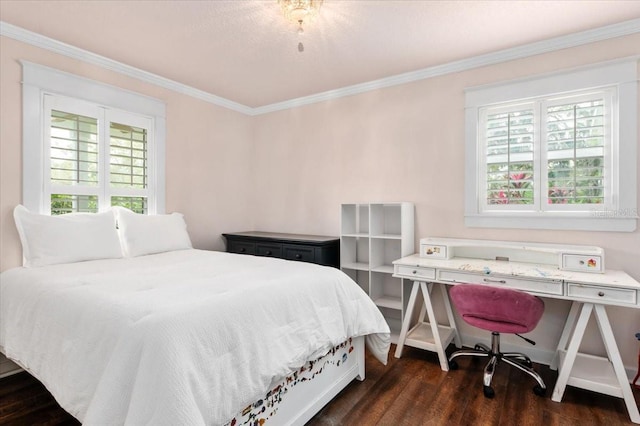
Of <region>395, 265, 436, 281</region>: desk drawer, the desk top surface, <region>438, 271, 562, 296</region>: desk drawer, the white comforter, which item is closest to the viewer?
the white comforter

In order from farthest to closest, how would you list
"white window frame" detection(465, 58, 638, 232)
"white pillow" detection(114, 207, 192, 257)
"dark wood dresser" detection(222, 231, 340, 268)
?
"dark wood dresser" detection(222, 231, 340, 268)
"white pillow" detection(114, 207, 192, 257)
"white window frame" detection(465, 58, 638, 232)

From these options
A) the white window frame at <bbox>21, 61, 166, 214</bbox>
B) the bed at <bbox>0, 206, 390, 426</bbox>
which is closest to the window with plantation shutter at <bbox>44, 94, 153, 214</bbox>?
the white window frame at <bbox>21, 61, 166, 214</bbox>

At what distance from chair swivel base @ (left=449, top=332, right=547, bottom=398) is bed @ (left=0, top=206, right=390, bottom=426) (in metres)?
0.68

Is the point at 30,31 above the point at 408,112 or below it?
above

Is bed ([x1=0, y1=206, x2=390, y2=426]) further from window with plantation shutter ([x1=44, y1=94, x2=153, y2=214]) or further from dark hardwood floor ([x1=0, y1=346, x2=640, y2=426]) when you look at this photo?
window with plantation shutter ([x1=44, y1=94, x2=153, y2=214])

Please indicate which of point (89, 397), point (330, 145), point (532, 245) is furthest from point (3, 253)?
point (532, 245)

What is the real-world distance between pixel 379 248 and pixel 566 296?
1562 mm

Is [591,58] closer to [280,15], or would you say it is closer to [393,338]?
[280,15]

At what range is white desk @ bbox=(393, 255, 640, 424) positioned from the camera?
204 centimetres

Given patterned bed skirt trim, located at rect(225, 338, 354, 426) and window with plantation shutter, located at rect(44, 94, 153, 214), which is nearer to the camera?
patterned bed skirt trim, located at rect(225, 338, 354, 426)

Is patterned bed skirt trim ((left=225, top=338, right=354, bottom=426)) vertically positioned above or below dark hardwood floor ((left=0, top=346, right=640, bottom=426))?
above

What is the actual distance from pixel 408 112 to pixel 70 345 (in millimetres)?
3104

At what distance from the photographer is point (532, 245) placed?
267 centimetres

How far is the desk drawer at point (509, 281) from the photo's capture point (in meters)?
2.20
